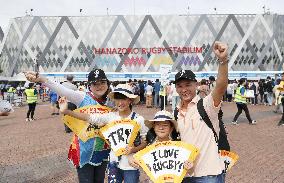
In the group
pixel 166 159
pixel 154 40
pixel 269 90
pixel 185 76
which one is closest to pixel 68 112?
pixel 166 159

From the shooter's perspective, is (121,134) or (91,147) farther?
(91,147)

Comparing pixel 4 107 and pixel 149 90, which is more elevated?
pixel 149 90

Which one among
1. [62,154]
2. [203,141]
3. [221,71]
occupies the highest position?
[221,71]

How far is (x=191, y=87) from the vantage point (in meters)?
3.41

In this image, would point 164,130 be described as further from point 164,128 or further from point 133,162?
point 133,162

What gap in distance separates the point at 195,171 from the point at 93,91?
1533 mm

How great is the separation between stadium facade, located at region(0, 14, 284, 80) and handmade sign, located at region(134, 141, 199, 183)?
59.9m

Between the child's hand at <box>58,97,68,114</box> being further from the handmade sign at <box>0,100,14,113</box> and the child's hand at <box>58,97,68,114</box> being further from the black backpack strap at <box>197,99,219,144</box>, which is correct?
the black backpack strap at <box>197,99,219,144</box>

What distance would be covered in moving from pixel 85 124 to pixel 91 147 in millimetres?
246

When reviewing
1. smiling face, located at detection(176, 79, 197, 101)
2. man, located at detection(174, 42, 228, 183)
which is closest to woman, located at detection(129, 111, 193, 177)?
man, located at detection(174, 42, 228, 183)

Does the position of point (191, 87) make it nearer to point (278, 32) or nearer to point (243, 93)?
point (243, 93)

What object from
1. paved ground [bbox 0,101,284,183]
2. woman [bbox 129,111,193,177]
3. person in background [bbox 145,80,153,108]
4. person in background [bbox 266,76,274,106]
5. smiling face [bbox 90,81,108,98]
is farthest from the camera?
person in background [bbox 266,76,274,106]

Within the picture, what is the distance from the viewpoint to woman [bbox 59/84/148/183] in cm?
388

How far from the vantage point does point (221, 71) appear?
3076 millimetres
